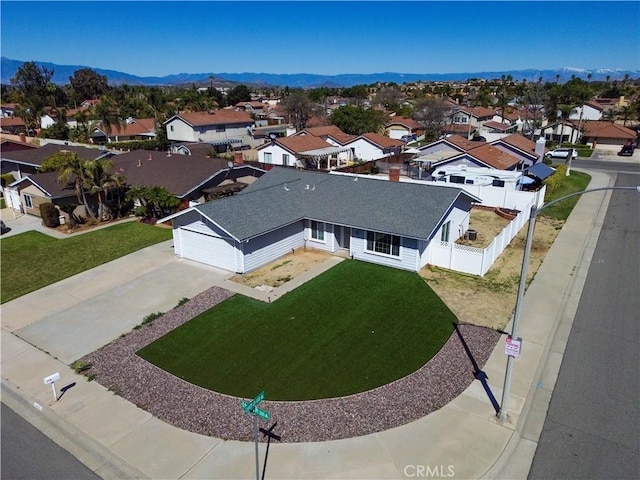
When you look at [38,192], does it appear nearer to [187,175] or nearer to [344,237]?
[187,175]

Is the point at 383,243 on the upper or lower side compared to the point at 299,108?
lower

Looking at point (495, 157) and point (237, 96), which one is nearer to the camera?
point (495, 157)

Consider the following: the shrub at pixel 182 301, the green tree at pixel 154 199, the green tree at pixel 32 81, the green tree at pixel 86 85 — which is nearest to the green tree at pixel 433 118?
the green tree at pixel 154 199

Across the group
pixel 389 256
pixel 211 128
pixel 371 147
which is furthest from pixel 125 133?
pixel 389 256

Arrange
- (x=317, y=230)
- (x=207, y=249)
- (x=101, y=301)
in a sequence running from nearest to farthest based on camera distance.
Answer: (x=101, y=301)
(x=207, y=249)
(x=317, y=230)

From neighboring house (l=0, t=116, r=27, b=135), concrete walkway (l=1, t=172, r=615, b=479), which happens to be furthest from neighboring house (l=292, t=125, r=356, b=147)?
neighboring house (l=0, t=116, r=27, b=135)

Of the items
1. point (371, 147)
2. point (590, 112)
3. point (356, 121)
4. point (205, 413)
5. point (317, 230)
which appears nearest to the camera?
point (205, 413)

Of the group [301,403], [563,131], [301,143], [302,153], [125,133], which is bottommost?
[301,403]

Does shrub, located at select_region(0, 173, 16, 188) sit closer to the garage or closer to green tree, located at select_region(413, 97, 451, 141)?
the garage
